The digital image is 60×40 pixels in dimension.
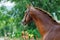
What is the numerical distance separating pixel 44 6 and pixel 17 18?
83cm

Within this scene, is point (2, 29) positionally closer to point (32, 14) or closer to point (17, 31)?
point (17, 31)

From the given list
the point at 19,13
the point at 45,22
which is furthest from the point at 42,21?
the point at 19,13

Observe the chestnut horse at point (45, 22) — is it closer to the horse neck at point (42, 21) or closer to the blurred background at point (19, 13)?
the horse neck at point (42, 21)

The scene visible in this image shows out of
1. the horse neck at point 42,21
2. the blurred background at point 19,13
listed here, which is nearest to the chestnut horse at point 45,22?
the horse neck at point 42,21

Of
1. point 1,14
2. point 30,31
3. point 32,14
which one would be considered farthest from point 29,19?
point 1,14

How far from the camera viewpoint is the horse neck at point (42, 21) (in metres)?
5.31

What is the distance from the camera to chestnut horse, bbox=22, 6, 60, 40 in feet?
16.9

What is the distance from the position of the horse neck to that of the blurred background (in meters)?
1.97

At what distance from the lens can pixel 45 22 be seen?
536 cm

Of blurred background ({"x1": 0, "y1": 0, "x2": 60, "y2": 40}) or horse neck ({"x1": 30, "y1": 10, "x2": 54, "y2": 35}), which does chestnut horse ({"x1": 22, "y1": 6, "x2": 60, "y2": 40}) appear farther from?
blurred background ({"x1": 0, "y1": 0, "x2": 60, "y2": 40})

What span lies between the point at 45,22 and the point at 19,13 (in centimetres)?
252

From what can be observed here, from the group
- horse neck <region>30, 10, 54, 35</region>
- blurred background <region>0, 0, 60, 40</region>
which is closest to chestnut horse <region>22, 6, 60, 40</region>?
horse neck <region>30, 10, 54, 35</region>

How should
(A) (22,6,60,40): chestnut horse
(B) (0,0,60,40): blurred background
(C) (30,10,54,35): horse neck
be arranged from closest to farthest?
(A) (22,6,60,40): chestnut horse → (C) (30,10,54,35): horse neck → (B) (0,0,60,40): blurred background

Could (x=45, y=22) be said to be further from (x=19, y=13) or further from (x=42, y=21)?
(x=19, y=13)
